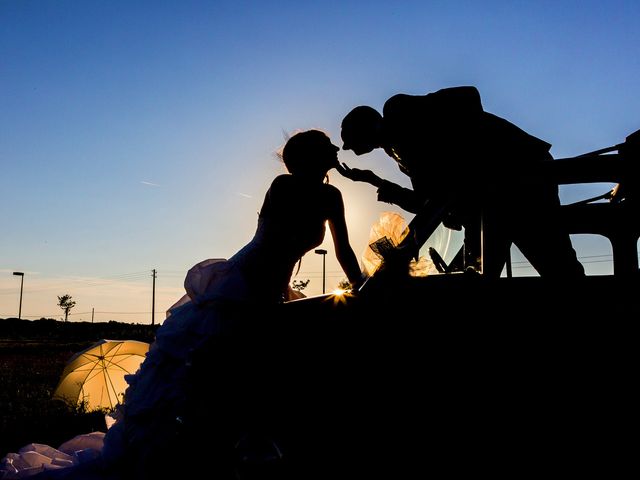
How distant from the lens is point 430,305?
68.8 inches

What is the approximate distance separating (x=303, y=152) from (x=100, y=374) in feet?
28.1

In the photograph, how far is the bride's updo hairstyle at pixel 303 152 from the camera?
3255 mm

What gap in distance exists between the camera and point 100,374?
410 inches

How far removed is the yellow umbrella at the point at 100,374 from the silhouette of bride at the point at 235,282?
660 centimetres

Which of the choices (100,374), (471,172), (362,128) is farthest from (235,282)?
(100,374)

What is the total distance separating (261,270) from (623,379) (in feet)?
6.11

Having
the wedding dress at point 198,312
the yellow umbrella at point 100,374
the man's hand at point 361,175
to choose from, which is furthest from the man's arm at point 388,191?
the yellow umbrella at point 100,374

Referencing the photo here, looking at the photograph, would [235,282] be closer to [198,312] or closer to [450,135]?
[198,312]

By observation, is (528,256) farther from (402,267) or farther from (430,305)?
(430,305)

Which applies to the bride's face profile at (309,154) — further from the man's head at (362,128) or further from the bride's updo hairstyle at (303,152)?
the man's head at (362,128)

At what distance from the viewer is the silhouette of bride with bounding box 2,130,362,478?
2.89 m

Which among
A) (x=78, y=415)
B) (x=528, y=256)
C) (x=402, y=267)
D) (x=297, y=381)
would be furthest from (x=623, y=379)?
(x=78, y=415)

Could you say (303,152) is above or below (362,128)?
below

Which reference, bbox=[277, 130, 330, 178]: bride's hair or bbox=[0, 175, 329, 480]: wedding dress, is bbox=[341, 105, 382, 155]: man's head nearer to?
bbox=[277, 130, 330, 178]: bride's hair
